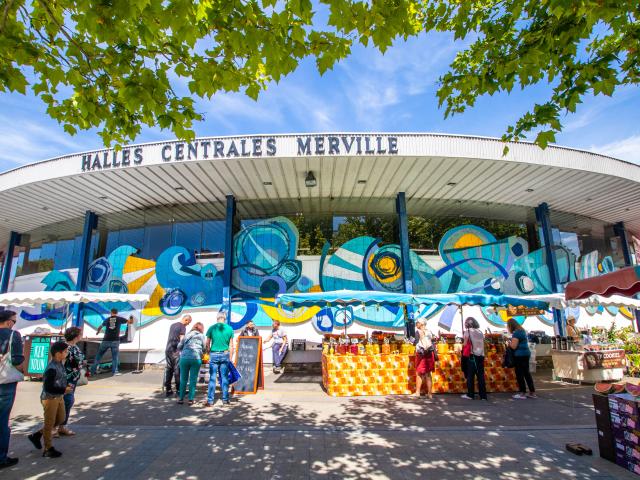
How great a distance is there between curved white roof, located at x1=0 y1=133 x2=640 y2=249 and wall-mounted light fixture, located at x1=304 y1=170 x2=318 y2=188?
17 centimetres

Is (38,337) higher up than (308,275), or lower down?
lower down

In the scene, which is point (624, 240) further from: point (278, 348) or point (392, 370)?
point (278, 348)

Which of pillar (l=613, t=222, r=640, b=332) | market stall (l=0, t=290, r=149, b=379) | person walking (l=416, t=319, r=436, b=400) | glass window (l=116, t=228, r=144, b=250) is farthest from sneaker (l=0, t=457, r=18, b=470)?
pillar (l=613, t=222, r=640, b=332)

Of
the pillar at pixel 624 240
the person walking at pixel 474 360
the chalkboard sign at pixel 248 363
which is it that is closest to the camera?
the person walking at pixel 474 360

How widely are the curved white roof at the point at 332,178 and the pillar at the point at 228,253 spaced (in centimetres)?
62

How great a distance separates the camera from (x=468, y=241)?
49.6ft

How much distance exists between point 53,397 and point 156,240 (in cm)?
1106

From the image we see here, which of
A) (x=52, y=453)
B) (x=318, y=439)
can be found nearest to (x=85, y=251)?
(x=52, y=453)

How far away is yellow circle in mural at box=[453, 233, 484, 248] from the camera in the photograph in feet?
49.4

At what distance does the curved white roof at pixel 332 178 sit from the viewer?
34.9 feet

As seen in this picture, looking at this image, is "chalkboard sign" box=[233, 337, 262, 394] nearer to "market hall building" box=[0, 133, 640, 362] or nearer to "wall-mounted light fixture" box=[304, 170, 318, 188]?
"market hall building" box=[0, 133, 640, 362]

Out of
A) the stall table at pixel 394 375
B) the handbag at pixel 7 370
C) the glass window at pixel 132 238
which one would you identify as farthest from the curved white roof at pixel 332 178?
the handbag at pixel 7 370

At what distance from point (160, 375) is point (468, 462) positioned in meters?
9.78

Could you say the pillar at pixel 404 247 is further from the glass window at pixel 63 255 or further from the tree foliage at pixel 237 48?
the glass window at pixel 63 255
